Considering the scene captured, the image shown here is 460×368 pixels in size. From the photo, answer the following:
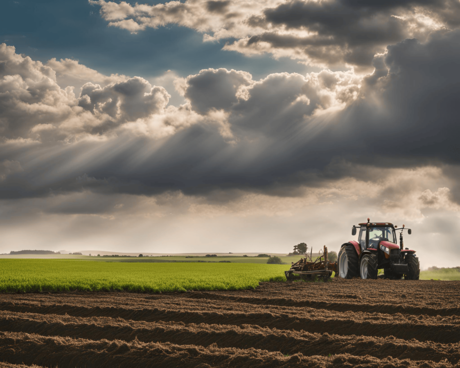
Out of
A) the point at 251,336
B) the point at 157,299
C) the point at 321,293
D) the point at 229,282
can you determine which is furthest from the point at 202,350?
the point at 229,282

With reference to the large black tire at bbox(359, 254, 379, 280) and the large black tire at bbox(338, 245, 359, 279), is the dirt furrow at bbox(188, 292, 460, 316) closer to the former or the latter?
the large black tire at bbox(359, 254, 379, 280)

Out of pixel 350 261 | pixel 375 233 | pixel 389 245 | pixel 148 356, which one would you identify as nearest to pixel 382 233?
pixel 375 233

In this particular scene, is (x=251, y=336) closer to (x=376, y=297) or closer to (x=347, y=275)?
(x=376, y=297)

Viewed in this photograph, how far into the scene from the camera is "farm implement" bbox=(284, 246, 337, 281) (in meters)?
23.8

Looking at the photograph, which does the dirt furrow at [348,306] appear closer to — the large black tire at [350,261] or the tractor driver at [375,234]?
the large black tire at [350,261]

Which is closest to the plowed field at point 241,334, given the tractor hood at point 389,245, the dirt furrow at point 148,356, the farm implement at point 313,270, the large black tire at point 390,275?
the dirt furrow at point 148,356

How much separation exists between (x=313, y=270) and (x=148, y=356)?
1702 centimetres

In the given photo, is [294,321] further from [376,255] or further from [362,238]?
Answer: [362,238]

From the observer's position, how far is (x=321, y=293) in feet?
57.2

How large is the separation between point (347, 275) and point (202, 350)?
58.8 feet

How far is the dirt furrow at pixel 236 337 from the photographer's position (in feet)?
27.6

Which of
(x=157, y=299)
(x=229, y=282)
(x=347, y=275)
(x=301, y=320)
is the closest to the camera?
(x=301, y=320)

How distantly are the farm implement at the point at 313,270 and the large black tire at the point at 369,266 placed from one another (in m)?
1.63

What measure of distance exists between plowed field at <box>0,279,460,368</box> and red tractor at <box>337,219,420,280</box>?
705cm
